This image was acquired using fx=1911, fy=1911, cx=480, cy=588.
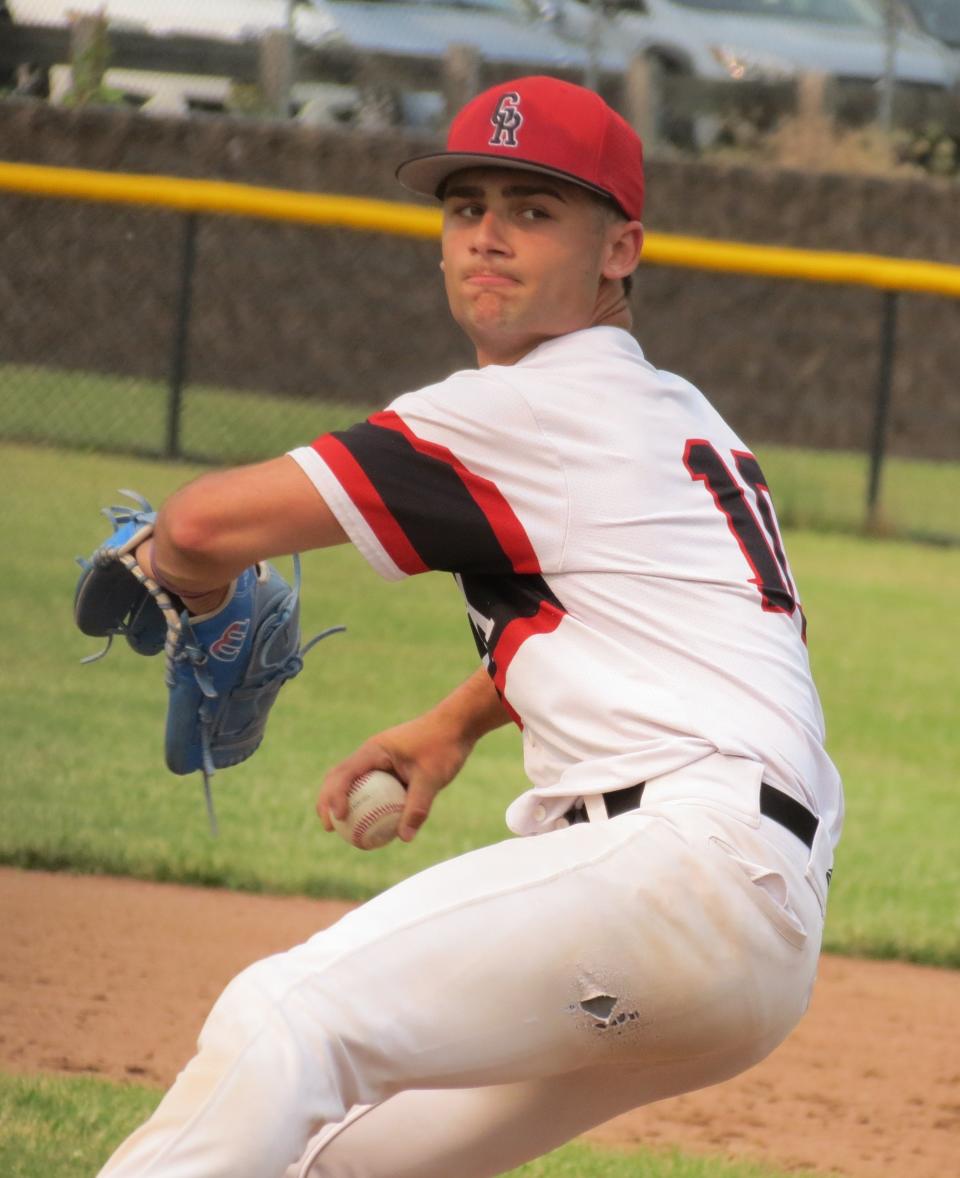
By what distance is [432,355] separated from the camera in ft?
36.7

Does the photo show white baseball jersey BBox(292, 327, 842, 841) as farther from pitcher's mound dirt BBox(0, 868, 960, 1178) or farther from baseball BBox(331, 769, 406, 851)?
pitcher's mound dirt BBox(0, 868, 960, 1178)

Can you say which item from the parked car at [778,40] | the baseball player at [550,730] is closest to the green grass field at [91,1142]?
the baseball player at [550,730]

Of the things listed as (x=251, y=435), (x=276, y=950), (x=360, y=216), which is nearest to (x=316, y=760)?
(x=276, y=950)

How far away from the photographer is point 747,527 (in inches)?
90.0

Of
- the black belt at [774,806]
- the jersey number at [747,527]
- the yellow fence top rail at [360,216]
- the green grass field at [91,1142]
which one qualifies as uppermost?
the jersey number at [747,527]

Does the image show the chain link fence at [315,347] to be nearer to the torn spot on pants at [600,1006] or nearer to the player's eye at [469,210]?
the player's eye at [469,210]

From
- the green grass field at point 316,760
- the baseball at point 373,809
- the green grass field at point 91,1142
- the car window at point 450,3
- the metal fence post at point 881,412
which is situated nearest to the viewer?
the baseball at point 373,809

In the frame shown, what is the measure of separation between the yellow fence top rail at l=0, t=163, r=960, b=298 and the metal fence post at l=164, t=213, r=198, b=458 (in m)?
0.19

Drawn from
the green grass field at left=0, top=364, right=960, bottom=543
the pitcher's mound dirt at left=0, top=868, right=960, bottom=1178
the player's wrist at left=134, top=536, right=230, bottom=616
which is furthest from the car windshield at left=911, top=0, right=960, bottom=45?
the player's wrist at left=134, top=536, right=230, bottom=616

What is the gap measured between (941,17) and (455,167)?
439 inches

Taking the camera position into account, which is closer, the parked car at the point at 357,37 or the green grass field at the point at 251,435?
the green grass field at the point at 251,435

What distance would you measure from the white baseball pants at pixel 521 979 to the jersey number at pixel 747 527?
10.8 inches

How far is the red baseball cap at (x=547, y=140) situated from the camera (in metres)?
2.28

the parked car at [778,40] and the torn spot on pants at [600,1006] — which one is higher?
the parked car at [778,40]
